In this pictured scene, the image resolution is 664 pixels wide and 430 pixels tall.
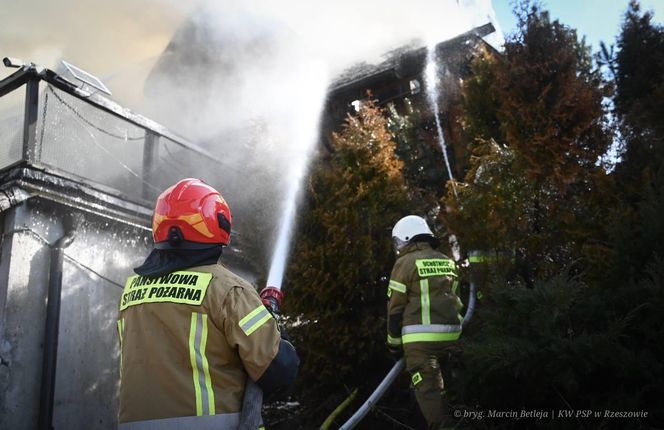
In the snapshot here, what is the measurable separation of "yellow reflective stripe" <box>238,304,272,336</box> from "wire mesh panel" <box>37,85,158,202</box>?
4.54 meters

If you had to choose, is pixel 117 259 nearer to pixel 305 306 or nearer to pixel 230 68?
pixel 305 306

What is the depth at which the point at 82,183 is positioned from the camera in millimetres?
6383

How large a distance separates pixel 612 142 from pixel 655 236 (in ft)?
6.80

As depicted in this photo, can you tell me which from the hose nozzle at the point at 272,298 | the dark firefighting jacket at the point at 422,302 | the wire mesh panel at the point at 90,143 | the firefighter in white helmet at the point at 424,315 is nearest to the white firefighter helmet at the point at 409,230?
the firefighter in white helmet at the point at 424,315

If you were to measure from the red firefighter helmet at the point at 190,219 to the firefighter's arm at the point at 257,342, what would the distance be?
0.40 metres

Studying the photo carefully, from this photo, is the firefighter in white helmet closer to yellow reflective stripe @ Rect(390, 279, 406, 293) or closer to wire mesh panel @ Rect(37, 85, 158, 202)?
yellow reflective stripe @ Rect(390, 279, 406, 293)

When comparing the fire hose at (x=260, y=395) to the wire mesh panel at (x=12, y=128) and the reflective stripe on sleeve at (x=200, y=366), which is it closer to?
the reflective stripe on sleeve at (x=200, y=366)

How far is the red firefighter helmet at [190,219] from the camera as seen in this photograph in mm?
2963

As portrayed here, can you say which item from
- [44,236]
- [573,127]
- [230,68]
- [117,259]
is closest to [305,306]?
[117,259]

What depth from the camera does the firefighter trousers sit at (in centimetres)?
481

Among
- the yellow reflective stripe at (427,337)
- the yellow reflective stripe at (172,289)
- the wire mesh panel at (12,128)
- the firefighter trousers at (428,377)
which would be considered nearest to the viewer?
the yellow reflective stripe at (172,289)

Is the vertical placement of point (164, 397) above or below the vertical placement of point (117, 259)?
below

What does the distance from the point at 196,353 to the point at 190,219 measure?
0.72m

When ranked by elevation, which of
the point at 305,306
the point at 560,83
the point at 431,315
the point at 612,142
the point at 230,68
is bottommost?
the point at 431,315
